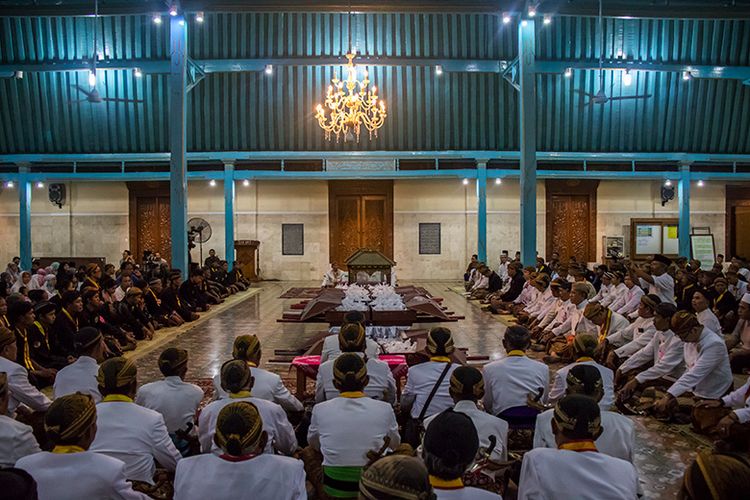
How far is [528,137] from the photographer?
10.6 metres

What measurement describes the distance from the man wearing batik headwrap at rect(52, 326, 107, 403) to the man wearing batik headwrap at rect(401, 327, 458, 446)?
1.78 metres

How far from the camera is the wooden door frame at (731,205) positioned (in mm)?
17453

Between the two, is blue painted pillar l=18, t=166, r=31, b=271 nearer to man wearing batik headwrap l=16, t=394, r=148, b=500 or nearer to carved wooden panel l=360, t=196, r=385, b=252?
carved wooden panel l=360, t=196, r=385, b=252

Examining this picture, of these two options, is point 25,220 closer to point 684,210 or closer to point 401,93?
point 401,93

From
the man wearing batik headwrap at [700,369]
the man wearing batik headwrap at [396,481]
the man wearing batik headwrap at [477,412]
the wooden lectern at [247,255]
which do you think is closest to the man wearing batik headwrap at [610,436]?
the man wearing batik headwrap at [477,412]

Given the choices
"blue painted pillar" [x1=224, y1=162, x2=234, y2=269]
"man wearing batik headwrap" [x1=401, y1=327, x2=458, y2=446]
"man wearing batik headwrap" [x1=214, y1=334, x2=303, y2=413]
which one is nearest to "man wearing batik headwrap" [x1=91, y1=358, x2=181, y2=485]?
"man wearing batik headwrap" [x1=214, y1=334, x2=303, y2=413]

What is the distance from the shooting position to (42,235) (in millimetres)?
17312

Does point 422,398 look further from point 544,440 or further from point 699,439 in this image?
point 699,439

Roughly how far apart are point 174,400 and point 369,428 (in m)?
1.22

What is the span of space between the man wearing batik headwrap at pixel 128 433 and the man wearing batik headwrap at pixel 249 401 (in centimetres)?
17

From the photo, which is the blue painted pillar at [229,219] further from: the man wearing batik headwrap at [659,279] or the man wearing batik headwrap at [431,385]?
the man wearing batik headwrap at [431,385]

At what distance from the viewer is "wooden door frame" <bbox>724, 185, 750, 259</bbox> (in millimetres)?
17453

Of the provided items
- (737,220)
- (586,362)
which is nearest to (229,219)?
(586,362)

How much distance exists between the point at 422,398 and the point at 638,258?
14.8m
